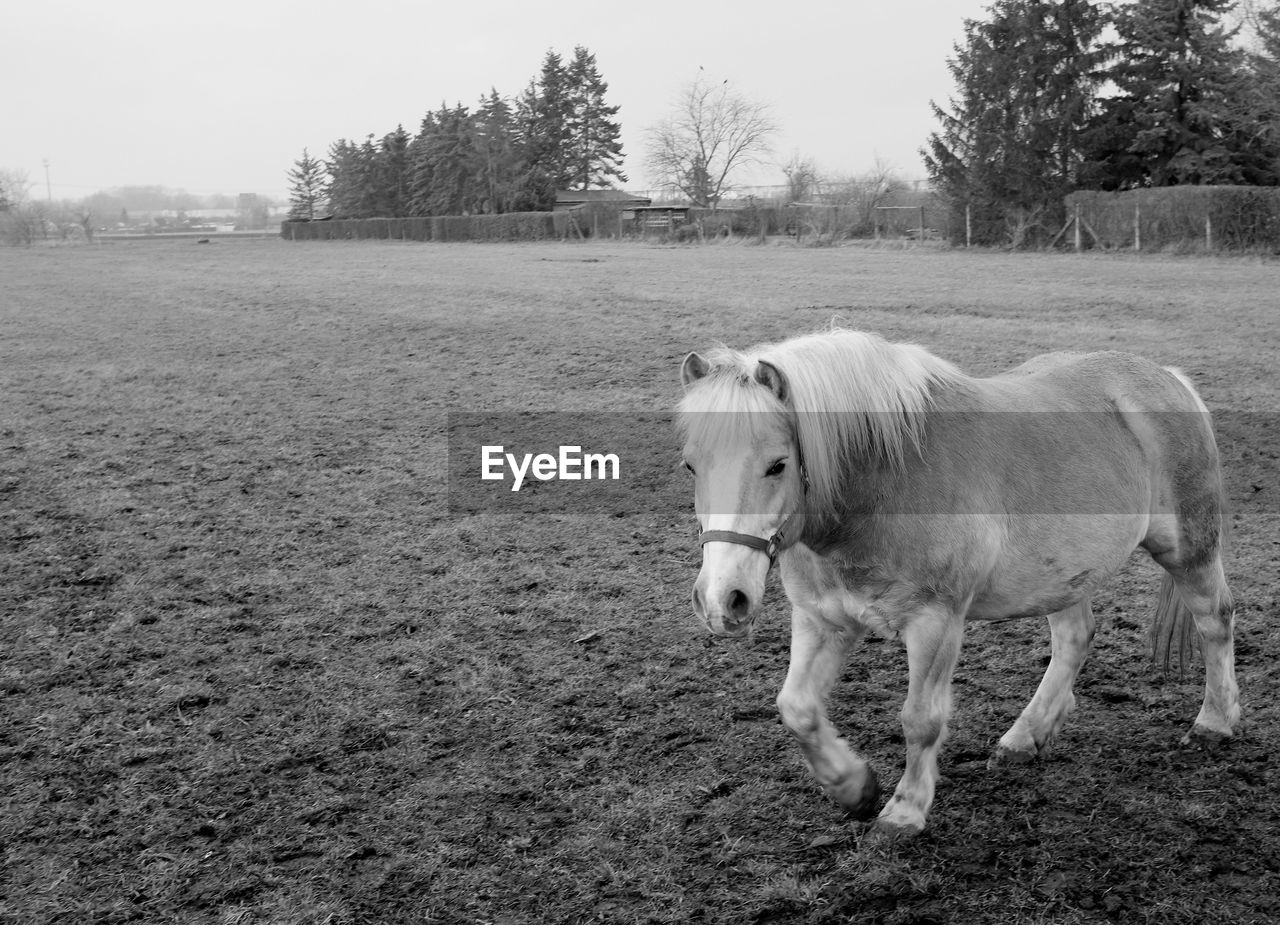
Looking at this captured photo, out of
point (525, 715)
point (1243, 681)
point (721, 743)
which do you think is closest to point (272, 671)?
point (525, 715)

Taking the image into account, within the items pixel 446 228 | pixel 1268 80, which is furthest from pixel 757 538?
pixel 446 228

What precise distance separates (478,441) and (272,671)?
Result: 4.69 meters

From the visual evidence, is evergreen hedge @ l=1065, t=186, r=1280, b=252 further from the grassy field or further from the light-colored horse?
the light-colored horse

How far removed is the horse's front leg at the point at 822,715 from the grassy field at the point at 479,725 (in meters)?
0.19

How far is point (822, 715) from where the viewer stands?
129 inches

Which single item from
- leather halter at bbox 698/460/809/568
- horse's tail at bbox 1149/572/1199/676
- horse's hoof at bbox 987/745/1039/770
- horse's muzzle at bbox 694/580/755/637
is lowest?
horse's hoof at bbox 987/745/1039/770

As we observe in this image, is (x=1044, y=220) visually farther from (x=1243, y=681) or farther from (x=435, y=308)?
(x=1243, y=681)

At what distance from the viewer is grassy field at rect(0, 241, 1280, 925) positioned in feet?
10.2

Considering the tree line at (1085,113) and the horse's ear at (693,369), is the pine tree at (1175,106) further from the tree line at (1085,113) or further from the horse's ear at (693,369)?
the horse's ear at (693,369)

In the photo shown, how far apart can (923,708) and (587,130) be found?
73.1 m

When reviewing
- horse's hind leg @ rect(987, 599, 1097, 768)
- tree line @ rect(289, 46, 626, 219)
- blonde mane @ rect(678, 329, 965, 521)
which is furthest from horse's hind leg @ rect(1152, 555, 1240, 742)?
tree line @ rect(289, 46, 626, 219)

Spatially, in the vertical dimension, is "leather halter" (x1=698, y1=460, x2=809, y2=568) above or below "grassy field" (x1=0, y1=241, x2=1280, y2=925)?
above

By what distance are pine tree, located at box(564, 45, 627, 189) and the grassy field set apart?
6524 cm

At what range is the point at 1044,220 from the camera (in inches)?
1350
